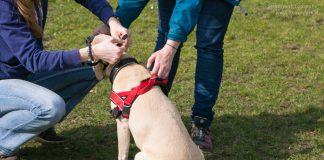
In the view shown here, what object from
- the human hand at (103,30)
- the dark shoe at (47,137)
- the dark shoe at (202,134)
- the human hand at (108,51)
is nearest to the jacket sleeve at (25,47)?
the human hand at (108,51)

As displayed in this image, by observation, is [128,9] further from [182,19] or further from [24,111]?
[24,111]

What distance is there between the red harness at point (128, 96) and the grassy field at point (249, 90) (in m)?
0.85

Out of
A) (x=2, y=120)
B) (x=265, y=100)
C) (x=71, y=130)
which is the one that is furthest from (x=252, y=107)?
(x=2, y=120)

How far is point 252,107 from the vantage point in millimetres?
5445

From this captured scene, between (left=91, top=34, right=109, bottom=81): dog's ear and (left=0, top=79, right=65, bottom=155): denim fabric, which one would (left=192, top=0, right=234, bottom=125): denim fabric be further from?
(left=0, top=79, right=65, bottom=155): denim fabric

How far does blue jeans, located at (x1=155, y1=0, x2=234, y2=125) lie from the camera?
14.2 feet

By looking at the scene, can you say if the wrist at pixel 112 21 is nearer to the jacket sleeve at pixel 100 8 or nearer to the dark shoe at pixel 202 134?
the jacket sleeve at pixel 100 8

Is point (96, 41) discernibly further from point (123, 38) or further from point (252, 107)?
point (252, 107)

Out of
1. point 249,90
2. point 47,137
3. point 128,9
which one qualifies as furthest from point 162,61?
point 249,90

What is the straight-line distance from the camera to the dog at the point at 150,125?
3471 millimetres

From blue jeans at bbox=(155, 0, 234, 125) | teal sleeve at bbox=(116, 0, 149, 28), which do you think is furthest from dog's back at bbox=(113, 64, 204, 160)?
teal sleeve at bbox=(116, 0, 149, 28)

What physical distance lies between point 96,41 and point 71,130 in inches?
53.6

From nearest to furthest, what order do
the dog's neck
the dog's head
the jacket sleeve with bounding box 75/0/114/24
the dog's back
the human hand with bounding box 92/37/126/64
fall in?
the dog's back
the human hand with bounding box 92/37/126/64
the dog's neck
the dog's head
the jacket sleeve with bounding box 75/0/114/24

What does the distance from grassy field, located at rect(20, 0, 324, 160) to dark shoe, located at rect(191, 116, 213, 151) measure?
8 cm
